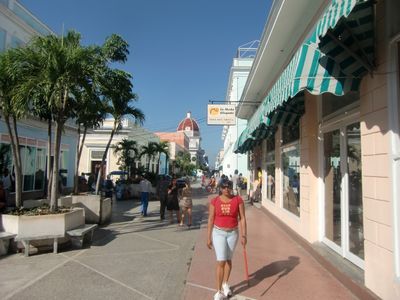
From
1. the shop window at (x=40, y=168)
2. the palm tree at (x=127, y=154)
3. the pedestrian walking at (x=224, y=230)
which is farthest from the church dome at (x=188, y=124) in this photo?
the pedestrian walking at (x=224, y=230)

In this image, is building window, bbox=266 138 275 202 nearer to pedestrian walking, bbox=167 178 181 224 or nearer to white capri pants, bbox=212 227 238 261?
pedestrian walking, bbox=167 178 181 224

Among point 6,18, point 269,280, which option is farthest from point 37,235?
point 6,18

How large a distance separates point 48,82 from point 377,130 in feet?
22.4

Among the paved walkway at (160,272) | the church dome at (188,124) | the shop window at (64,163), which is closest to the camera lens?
the paved walkway at (160,272)

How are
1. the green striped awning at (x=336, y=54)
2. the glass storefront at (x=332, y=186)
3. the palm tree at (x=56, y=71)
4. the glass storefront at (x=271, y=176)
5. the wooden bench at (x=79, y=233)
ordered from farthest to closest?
the glass storefront at (x=271, y=176) < the palm tree at (x=56, y=71) < the wooden bench at (x=79, y=233) < the glass storefront at (x=332, y=186) < the green striped awning at (x=336, y=54)

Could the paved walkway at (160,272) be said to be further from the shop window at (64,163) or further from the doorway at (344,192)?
the shop window at (64,163)

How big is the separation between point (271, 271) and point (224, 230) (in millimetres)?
1783

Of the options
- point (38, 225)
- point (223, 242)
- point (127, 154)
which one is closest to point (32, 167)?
point (127, 154)

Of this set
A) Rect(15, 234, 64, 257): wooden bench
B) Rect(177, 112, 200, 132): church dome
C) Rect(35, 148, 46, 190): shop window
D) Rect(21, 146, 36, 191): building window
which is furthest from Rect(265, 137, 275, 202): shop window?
Rect(177, 112, 200, 132): church dome

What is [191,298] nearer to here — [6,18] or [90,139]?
[6,18]

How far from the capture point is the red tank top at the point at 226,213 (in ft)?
18.2

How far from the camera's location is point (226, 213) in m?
5.57

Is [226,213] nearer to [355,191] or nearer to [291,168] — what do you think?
[355,191]

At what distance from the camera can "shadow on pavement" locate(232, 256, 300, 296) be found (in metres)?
5.91
